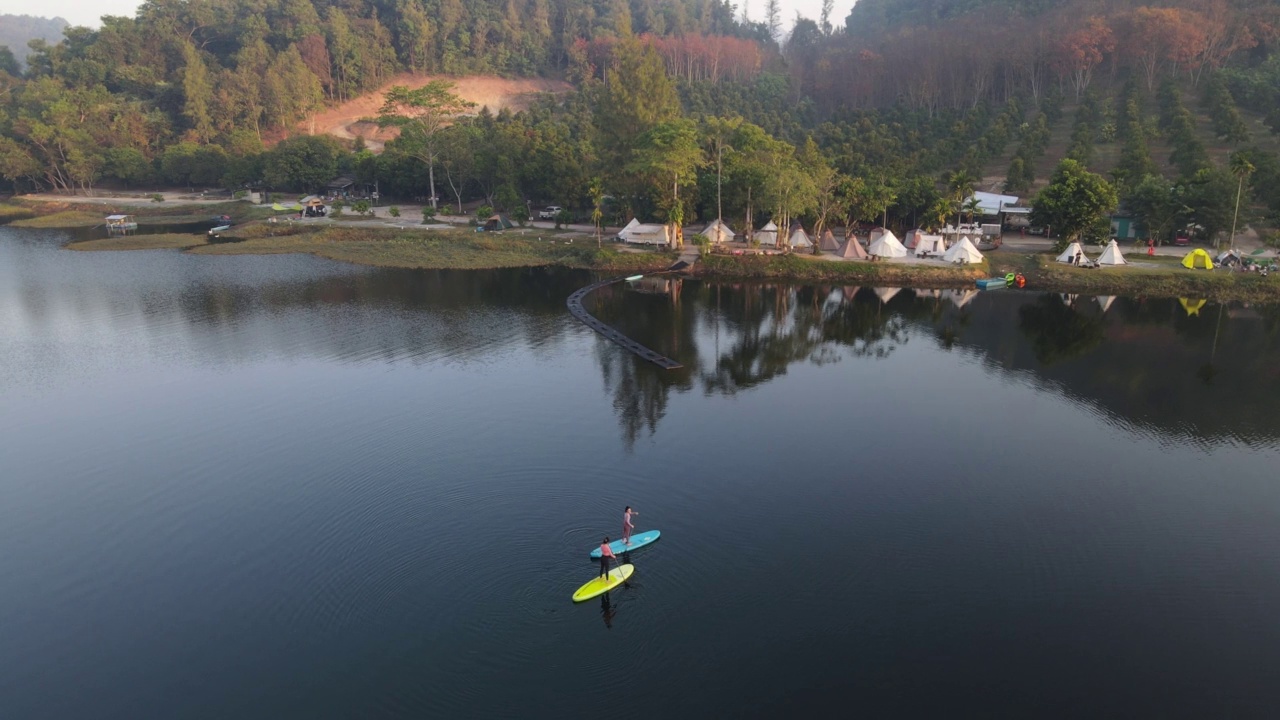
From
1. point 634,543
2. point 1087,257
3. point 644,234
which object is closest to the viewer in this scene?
point 634,543

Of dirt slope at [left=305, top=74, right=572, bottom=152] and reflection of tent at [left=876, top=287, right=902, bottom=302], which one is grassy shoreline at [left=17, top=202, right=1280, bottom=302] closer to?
reflection of tent at [left=876, top=287, right=902, bottom=302]

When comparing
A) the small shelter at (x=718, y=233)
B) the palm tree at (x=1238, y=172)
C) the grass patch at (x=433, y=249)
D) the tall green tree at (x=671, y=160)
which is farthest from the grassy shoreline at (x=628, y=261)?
the palm tree at (x=1238, y=172)

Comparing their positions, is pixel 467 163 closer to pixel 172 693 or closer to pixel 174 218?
pixel 174 218

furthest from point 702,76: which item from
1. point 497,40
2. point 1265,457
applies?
point 1265,457

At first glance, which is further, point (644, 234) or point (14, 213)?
point (14, 213)

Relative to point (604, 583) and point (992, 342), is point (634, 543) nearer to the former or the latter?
point (604, 583)

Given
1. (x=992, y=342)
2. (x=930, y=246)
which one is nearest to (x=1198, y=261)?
(x=930, y=246)

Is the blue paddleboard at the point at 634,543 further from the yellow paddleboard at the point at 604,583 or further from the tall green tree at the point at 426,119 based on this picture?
the tall green tree at the point at 426,119
